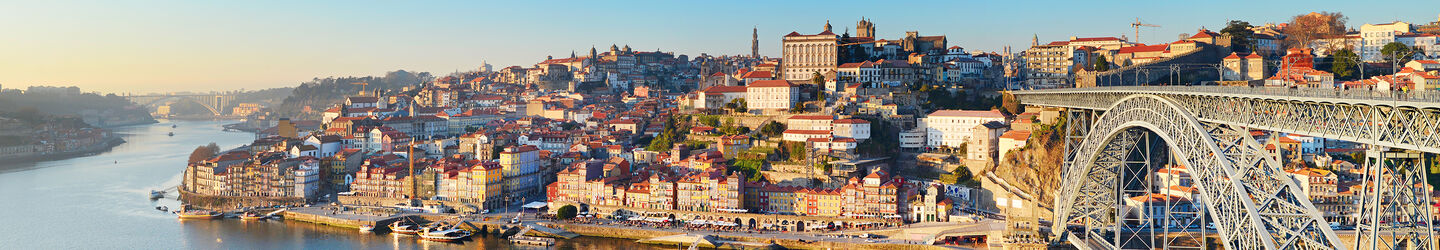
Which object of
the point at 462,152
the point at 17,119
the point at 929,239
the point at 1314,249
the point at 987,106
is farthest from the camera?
the point at 17,119

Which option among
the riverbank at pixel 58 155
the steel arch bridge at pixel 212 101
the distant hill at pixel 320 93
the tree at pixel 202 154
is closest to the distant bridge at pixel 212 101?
the steel arch bridge at pixel 212 101

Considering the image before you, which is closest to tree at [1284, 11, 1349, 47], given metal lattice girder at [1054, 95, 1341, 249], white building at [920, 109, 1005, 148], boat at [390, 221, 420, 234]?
white building at [920, 109, 1005, 148]

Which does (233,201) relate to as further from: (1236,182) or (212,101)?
(212,101)

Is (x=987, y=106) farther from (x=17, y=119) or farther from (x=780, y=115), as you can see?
(x=17, y=119)

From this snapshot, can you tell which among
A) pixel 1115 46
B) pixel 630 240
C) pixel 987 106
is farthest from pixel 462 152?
pixel 1115 46

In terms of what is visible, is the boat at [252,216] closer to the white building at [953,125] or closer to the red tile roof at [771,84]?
the red tile roof at [771,84]

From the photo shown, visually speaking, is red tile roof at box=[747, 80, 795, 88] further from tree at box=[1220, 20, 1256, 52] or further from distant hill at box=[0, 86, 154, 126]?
distant hill at box=[0, 86, 154, 126]
